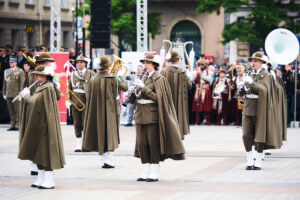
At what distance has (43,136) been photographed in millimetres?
12516

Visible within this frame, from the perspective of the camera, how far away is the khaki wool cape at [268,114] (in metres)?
14.8

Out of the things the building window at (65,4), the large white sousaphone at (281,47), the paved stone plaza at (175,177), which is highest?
the building window at (65,4)

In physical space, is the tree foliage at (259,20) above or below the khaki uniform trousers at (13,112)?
above

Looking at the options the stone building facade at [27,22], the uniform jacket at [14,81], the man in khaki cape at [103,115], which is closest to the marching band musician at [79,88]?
the man in khaki cape at [103,115]

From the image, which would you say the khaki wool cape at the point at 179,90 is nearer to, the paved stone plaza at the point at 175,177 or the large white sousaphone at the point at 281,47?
the paved stone plaza at the point at 175,177

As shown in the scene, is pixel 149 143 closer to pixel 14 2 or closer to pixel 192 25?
pixel 192 25

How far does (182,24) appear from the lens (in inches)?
2040

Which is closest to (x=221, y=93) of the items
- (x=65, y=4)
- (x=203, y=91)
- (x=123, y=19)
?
(x=203, y=91)

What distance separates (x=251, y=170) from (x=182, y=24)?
3777 centimetres

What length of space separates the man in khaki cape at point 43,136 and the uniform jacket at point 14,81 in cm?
1102

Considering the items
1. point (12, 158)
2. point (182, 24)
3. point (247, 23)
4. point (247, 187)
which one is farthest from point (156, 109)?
point (182, 24)

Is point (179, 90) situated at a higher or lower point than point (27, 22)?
lower

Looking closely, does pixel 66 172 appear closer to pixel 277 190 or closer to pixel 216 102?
pixel 277 190

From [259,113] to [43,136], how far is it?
13.8 ft
